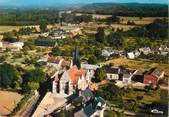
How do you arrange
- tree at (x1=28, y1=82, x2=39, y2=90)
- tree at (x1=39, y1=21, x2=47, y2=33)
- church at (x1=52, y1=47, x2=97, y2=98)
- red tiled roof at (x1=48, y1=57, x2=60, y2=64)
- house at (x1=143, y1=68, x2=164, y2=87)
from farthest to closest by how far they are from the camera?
1. tree at (x1=39, y1=21, x2=47, y2=33)
2. red tiled roof at (x1=48, y1=57, x2=60, y2=64)
3. house at (x1=143, y1=68, x2=164, y2=87)
4. tree at (x1=28, y1=82, x2=39, y2=90)
5. church at (x1=52, y1=47, x2=97, y2=98)

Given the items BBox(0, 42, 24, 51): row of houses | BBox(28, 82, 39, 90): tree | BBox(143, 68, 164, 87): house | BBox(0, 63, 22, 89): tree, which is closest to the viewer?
BBox(28, 82, 39, 90): tree

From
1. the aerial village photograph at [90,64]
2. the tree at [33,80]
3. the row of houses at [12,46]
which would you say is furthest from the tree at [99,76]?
the row of houses at [12,46]

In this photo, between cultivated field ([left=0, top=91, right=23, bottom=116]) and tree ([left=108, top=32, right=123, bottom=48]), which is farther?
tree ([left=108, top=32, right=123, bottom=48])

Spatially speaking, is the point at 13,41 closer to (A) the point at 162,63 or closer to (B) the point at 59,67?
(B) the point at 59,67

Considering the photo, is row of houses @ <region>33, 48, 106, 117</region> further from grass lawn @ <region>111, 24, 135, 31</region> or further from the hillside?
grass lawn @ <region>111, 24, 135, 31</region>

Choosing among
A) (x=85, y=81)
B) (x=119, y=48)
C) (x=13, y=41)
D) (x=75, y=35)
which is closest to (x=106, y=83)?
(x=85, y=81)

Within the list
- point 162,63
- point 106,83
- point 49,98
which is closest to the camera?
point 49,98

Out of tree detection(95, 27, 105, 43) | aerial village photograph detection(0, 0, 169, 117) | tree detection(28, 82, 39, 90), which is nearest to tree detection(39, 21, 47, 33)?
aerial village photograph detection(0, 0, 169, 117)

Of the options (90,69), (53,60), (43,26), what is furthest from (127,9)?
(43,26)
